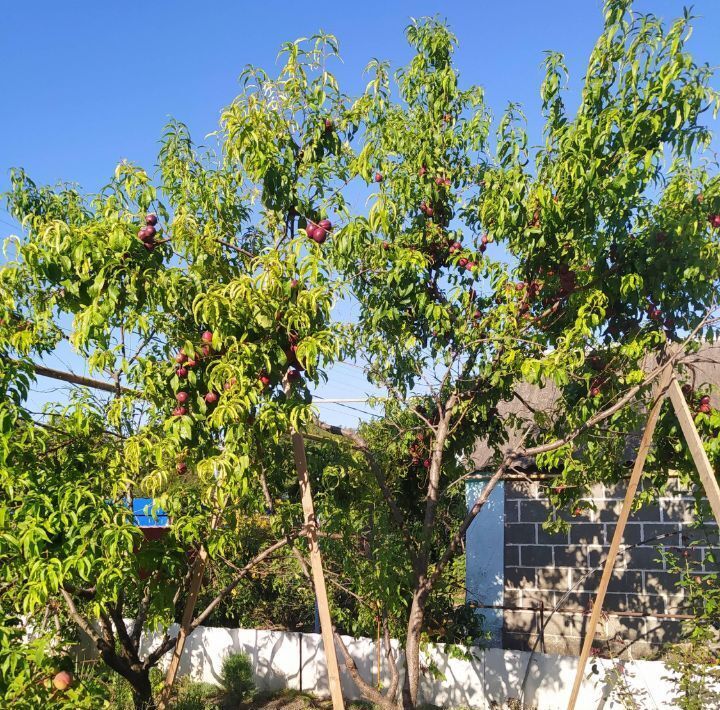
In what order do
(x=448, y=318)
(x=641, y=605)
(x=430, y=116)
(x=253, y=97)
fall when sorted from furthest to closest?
(x=641, y=605) < (x=430, y=116) < (x=448, y=318) < (x=253, y=97)

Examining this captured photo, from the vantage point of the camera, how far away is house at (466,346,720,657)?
7574mm

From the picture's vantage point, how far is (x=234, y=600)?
897 cm

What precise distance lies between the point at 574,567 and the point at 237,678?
3.48m

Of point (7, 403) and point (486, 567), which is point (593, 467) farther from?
point (7, 403)

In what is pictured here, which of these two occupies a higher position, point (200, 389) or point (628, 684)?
point (200, 389)

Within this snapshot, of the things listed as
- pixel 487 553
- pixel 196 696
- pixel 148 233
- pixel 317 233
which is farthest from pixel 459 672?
A: pixel 148 233

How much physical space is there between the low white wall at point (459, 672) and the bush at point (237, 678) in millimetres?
231

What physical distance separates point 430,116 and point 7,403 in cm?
368

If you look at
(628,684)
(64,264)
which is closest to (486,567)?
(628,684)

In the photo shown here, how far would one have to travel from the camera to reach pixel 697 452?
4406 mm

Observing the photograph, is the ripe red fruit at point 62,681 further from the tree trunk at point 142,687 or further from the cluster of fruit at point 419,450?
the cluster of fruit at point 419,450

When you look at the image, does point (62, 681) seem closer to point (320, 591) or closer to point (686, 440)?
point (320, 591)

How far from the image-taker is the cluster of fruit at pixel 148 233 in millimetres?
3975

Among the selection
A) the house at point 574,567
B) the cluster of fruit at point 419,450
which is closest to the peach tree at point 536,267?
the cluster of fruit at point 419,450
